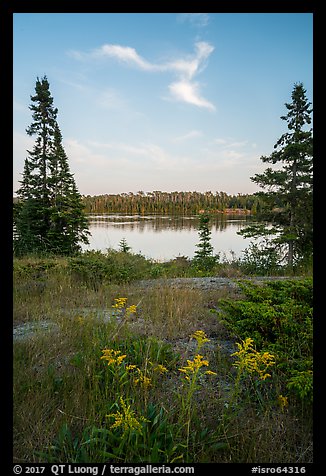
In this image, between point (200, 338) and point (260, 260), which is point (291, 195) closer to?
point (260, 260)

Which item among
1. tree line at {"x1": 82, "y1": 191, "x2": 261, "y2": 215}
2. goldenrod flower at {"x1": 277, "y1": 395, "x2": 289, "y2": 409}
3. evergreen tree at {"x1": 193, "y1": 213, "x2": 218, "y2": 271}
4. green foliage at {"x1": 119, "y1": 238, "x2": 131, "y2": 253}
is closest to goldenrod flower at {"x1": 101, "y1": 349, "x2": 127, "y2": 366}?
goldenrod flower at {"x1": 277, "y1": 395, "x2": 289, "y2": 409}

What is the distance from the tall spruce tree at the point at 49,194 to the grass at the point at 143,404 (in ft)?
36.8

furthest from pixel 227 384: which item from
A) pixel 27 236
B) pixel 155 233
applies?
pixel 155 233

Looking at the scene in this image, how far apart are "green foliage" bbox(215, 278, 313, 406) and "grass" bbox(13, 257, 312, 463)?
0.19 m

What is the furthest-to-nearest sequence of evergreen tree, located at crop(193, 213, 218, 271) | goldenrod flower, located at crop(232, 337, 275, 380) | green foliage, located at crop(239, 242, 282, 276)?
evergreen tree, located at crop(193, 213, 218, 271) → green foliage, located at crop(239, 242, 282, 276) → goldenrod flower, located at crop(232, 337, 275, 380)

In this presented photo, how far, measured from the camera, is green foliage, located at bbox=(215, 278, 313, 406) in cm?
189

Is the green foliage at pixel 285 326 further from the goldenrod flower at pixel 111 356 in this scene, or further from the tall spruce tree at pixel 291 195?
the tall spruce tree at pixel 291 195

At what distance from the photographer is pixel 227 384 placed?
2.09m

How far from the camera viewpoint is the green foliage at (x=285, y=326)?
1888 millimetres

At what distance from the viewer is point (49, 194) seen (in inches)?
547

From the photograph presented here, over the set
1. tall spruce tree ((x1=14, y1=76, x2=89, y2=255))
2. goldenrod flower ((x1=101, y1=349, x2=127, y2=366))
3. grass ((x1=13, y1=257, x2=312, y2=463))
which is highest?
tall spruce tree ((x1=14, y1=76, x2=89, y2=255))

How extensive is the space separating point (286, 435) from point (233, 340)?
4.16ft

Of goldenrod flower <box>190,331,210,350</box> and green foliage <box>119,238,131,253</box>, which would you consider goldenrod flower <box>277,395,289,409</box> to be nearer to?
goldenrod flower <box>190,331,210,350</box>
